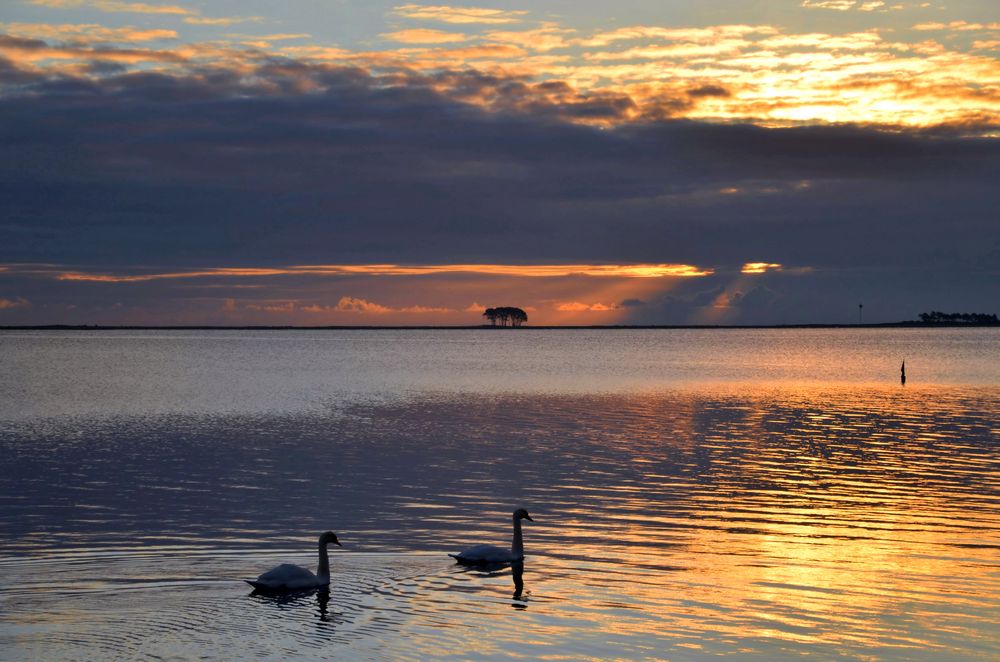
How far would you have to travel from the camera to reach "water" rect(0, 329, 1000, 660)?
16.9 meters

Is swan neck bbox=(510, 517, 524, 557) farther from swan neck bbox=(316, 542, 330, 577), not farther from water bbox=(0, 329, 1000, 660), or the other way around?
swan neck bbox=(316, 542, 330, 577)

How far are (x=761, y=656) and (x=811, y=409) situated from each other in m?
48.8

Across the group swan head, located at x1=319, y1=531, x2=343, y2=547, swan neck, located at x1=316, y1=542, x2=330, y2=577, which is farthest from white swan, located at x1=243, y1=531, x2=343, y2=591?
swan head, located at x1=319, y1=531, x2=343, y2=547

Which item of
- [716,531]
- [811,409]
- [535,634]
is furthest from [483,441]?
[535,634]

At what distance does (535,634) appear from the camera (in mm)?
16922

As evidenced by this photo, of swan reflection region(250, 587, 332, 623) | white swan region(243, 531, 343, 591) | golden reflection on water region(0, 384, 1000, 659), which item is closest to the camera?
golden reflection on water region(0, 384, 1000, 659)

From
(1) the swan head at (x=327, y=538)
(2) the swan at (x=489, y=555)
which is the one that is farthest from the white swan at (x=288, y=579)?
(2) the swan at (x=489, y=555)

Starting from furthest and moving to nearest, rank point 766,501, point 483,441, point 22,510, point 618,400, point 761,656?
point 618,400
point 483,441
point 766,501
point 22,510
point 761,656

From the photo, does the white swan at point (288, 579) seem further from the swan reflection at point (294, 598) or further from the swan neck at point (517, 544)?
the swan neck at point (517, 544)

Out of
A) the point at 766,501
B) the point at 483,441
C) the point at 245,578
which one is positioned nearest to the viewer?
Answer: the point at 245,578

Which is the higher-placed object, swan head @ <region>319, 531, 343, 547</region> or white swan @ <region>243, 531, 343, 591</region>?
swan head @ <region>319, 531, 343, 547</region>

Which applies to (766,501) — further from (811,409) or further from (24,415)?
(24,415)

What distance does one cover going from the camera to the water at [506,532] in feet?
55.5

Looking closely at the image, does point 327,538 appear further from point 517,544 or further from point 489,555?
point 517,544
